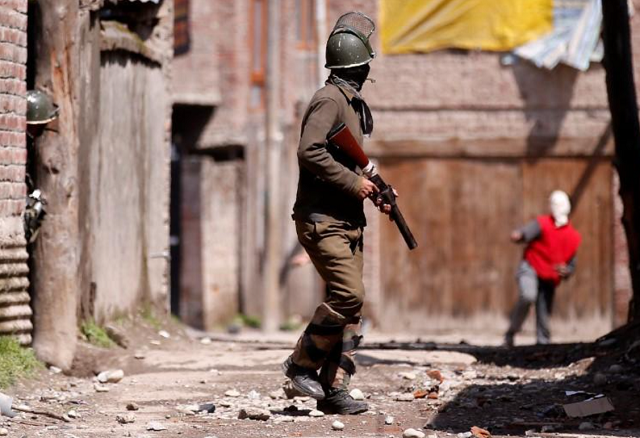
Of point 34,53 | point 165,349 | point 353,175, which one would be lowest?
point 165,349

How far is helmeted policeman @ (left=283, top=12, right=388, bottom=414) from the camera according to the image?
7371 millimetres

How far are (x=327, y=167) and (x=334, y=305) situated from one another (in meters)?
0.74

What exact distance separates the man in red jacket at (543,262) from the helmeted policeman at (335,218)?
6.51 m

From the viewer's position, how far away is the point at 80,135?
922cm

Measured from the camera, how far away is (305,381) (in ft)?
24.7

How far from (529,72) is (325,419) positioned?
12.7 m

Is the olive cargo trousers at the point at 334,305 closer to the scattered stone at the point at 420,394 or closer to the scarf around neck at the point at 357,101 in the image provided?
the scarf around neck at the point at 357,101

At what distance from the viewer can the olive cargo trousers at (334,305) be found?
742 centimetres

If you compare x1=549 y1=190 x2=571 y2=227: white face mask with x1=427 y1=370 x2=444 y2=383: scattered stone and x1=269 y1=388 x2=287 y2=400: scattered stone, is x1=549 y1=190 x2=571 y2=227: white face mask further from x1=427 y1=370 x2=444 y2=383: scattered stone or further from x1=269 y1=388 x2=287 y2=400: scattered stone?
x1=269 y1=388 x2=287 y2=400: scattered stone

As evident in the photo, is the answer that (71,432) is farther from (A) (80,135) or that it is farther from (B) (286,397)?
(A) (80,135)

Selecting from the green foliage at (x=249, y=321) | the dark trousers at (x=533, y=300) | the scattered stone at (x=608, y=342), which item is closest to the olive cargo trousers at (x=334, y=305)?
the scattered stone at (x=608, y=342)

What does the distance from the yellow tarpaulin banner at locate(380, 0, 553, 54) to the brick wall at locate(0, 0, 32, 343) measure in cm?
1133

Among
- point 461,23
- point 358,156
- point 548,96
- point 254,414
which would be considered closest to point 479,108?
point 548,96

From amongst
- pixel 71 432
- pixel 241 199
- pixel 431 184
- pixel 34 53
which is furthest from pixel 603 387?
pixel 241 199
